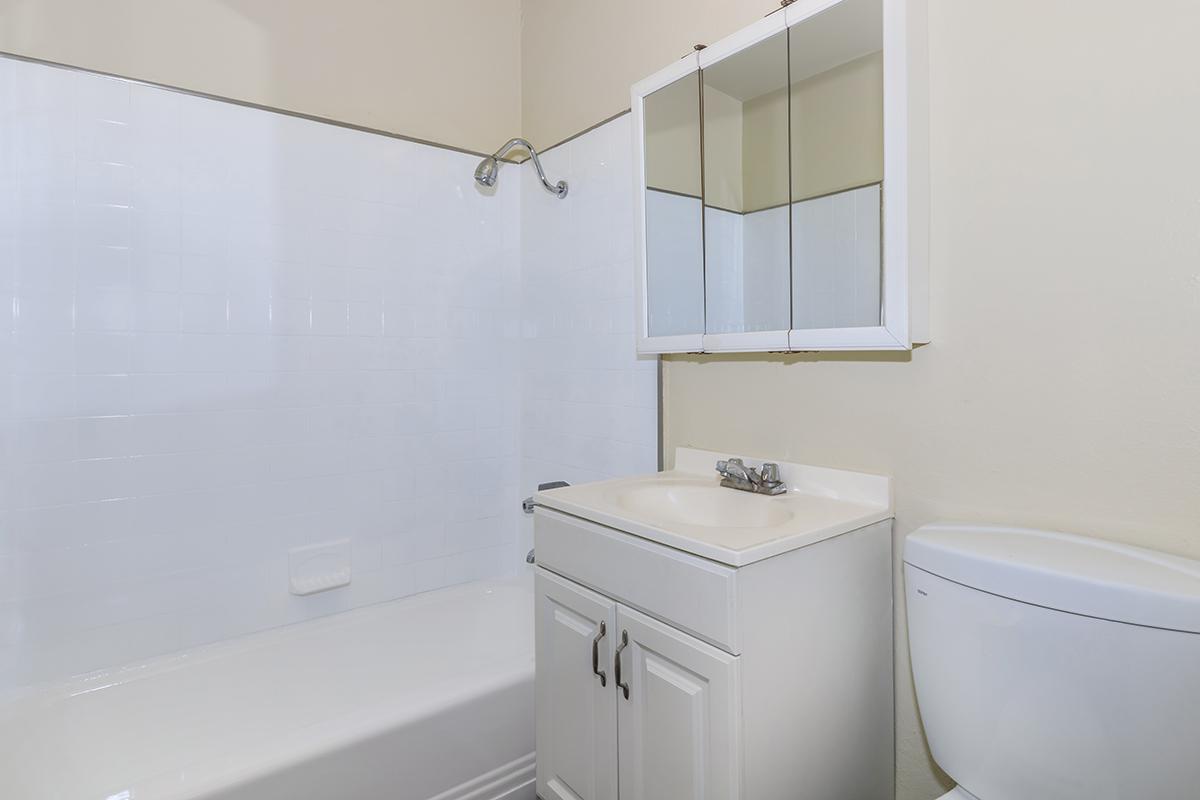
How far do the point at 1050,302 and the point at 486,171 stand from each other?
170 centimetres

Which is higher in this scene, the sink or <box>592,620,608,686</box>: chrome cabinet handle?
the sink

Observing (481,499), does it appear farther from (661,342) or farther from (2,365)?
(2,365)

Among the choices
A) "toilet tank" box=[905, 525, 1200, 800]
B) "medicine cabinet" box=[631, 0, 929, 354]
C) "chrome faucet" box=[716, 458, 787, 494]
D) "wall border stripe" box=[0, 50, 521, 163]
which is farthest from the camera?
"wall border stripe" box=[0, 50, 521, 163]

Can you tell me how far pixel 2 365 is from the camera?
151 cm

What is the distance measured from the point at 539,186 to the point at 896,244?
55.6 inches

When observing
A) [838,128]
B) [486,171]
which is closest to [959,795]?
[838,128]

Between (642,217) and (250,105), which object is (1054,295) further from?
(250,105)

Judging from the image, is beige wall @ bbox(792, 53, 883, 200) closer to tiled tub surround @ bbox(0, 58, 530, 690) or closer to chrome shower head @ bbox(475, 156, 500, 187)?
tiled tub surround @ bbox(0, 58, 530, 690)

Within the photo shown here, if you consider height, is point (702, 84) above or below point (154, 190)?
above

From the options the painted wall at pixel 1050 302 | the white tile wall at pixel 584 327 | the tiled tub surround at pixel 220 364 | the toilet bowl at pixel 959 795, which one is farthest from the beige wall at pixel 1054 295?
the tiled tub surround at pixel 220 364

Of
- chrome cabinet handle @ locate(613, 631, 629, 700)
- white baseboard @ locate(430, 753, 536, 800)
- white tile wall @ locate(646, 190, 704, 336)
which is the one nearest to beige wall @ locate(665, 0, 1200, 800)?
white tile wall @ locate(646, 190, 704, 336)

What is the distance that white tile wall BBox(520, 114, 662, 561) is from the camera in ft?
6.16

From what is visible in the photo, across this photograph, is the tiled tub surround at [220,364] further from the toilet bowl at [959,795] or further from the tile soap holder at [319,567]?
the toilet bowl at [959,795]

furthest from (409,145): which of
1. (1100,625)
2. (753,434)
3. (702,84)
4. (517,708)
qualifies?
(1100,625)
